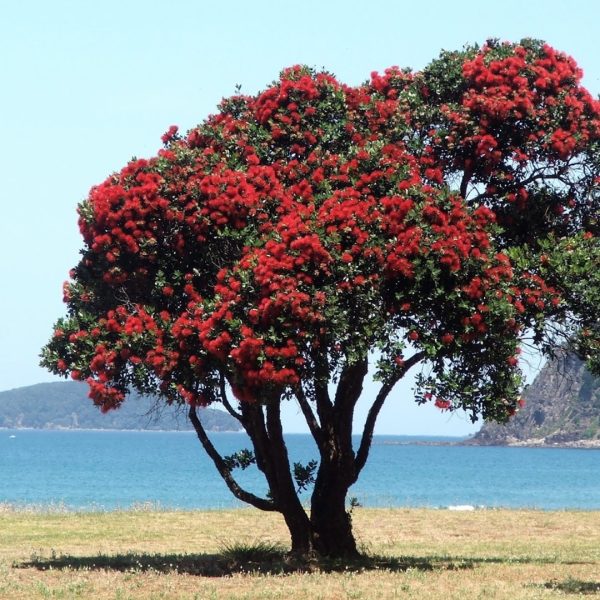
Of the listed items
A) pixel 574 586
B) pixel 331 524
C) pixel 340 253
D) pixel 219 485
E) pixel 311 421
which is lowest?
pixel 219 485

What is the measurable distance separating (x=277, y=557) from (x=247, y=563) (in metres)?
0.78

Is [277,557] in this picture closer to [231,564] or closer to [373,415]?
[231,564]

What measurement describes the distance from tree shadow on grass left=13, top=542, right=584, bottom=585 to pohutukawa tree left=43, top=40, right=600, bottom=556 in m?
0.85

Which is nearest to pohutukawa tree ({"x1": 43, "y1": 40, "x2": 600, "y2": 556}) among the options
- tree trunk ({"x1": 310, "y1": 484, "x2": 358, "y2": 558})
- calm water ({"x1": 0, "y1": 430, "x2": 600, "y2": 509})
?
tree trunk ({"x1": 310, "y1": 484, "x2": 358, "y2": 558})

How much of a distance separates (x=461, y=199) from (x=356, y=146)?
99.8 inches

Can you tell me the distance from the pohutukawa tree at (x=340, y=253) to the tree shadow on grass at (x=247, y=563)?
0.85m

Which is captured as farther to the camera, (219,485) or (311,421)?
(219,485)

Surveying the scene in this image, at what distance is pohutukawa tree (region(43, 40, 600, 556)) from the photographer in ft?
70.4

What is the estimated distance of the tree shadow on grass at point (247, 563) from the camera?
24.9m

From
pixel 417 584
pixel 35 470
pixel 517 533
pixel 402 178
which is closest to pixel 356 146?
pixel 402 178

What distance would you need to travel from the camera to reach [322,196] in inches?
894

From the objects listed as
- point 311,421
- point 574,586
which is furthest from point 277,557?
point 574,586

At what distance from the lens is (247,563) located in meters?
26.1

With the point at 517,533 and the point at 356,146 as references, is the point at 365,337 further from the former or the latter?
the point at 517,533
